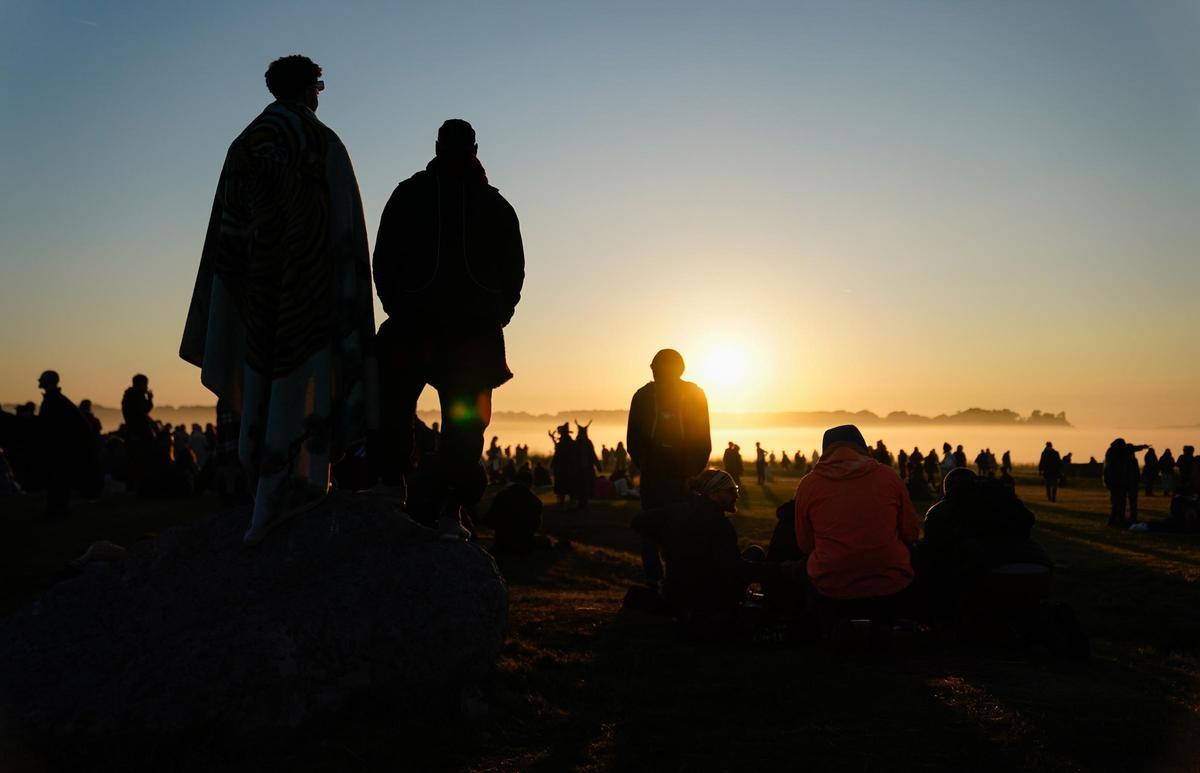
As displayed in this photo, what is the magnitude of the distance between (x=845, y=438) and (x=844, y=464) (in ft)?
0.83

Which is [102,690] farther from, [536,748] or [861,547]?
[861,547]

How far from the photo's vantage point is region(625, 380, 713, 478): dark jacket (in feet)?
25.3

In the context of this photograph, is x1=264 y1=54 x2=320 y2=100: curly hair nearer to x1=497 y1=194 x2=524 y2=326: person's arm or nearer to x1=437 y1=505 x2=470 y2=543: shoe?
x1=497 y1=194 x2=524 y2=326: person's arm

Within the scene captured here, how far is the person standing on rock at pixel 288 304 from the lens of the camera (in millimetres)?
4391

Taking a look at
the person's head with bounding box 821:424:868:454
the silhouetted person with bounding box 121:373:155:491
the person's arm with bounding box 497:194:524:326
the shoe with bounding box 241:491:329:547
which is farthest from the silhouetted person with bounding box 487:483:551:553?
the silhouetted person with bounding box 121:373:155:491

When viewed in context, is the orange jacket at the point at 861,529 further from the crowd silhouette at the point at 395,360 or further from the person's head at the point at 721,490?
the person's head at the point at 721,490

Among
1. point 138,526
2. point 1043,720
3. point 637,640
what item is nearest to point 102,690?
point 637,640

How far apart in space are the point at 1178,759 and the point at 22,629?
4.97m

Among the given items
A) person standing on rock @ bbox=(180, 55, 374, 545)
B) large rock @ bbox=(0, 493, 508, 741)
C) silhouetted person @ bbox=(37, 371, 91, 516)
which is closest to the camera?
large rock @ bbox=(0, 493, 508, 741)

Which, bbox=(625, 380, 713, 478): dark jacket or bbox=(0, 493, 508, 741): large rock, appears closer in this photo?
bbox=(0, 493, 508, 741): large rock

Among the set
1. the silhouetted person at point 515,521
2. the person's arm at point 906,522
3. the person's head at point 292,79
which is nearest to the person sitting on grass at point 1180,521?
the silhouetted person at point 515,521

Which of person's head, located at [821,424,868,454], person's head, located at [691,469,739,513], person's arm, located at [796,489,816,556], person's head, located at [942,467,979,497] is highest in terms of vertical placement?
person's head, located at [821,424,868,454]

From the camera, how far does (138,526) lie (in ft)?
40.2

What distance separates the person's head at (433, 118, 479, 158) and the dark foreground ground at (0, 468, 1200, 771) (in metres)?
2.91
